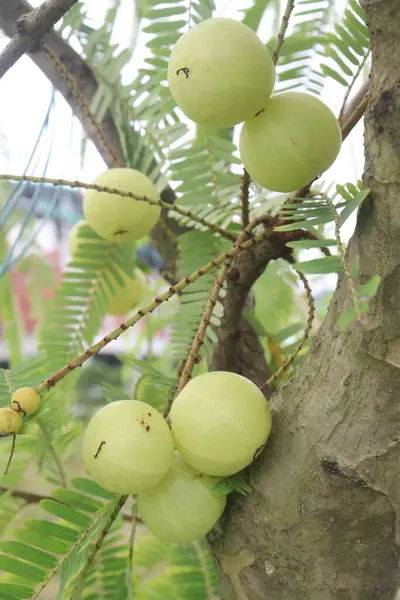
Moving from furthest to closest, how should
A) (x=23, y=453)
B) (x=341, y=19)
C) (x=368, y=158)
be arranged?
(x=23, y=453), (x=341, y=19), (x=368, y=158)

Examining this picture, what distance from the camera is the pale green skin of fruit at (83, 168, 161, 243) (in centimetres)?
43

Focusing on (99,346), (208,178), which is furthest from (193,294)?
(99,346)

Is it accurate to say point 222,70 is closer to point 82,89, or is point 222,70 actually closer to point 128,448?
Answer: point 128,448

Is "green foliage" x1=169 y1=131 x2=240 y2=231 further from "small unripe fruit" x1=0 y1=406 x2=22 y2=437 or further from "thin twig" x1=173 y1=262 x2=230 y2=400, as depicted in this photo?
"small unripe fruit" x1=0 y1=406 x2=22 y2=437

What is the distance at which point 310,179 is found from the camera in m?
0.33

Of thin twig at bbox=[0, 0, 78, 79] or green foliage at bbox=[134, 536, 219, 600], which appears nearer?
thin twig at bbox=[0, 0, 78, 79]

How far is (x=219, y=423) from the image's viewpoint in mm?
308

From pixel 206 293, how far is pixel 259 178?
163 millimetres

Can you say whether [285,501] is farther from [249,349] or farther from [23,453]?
[23,453]

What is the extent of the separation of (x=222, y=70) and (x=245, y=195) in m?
0.14

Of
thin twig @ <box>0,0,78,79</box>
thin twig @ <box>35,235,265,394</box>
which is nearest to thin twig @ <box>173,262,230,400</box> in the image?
thin twig @ <box>35,235,265,394</box>

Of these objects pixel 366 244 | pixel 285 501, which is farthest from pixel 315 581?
pixel 366 244

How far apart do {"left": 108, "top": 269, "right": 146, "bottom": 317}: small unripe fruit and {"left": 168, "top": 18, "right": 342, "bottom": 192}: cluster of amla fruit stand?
28 centimetres

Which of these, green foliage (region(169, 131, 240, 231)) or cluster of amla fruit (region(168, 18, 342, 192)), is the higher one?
cluster of amla fruit (region(168, 18, 342, 192))
